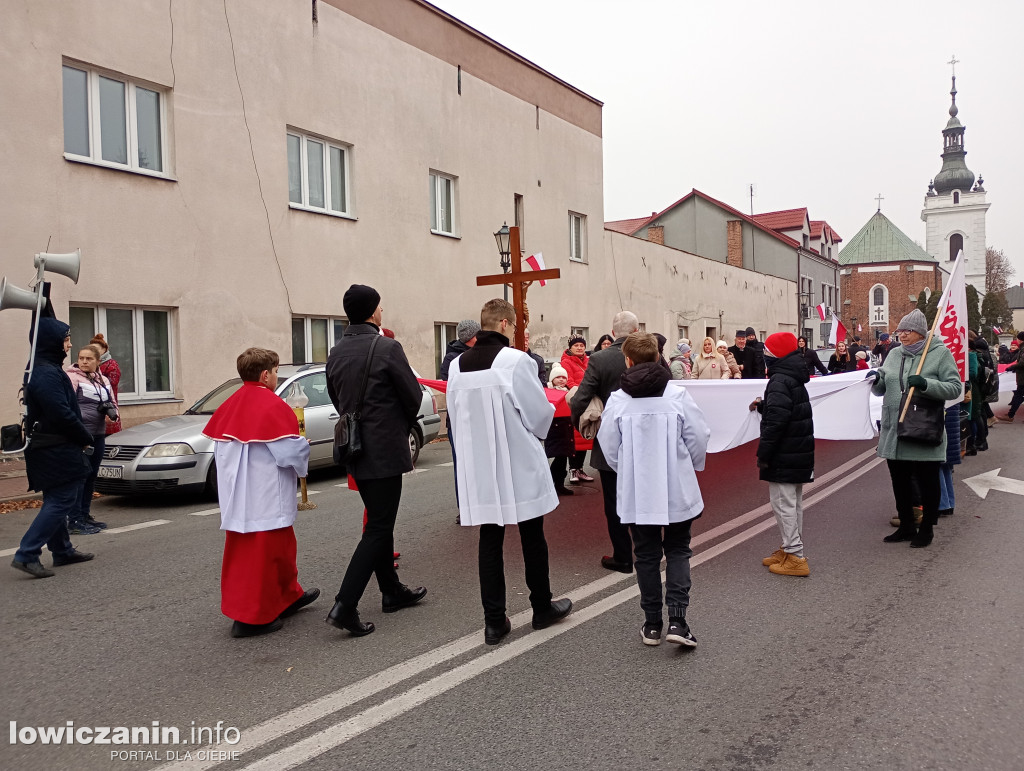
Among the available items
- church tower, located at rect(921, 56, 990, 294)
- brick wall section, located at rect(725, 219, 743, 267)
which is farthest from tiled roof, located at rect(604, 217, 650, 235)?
church tower, located at rect(921, 56, 990, 294)

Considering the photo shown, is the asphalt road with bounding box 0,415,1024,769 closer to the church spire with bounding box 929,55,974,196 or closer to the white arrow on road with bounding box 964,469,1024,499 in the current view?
the white arrow on road with bounding box 964,469,1024,499

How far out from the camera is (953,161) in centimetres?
10969

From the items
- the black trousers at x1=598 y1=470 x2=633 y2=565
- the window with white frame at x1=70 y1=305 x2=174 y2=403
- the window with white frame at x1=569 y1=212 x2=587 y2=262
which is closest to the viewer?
the black trousers at x1=598 y1=470 x2=633 y2=565

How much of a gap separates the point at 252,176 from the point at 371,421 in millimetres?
11379

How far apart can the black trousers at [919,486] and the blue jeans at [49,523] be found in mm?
6618

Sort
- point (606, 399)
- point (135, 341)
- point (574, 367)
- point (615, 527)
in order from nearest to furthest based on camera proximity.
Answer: point (615, 527) → point (606, 399) → point (574, 367) → point (135, 341)

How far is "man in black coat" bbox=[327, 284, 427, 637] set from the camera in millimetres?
4770

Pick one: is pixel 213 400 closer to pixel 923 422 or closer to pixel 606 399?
pixel 606 399

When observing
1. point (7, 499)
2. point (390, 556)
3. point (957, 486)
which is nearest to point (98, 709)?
point (390, 556)

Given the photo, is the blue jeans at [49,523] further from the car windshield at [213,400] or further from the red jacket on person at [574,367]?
the red jacket on person at [574,367]

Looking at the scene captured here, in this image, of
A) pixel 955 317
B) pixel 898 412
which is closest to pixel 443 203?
pixel 955 317

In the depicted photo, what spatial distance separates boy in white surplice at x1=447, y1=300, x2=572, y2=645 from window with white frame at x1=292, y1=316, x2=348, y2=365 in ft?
38.0

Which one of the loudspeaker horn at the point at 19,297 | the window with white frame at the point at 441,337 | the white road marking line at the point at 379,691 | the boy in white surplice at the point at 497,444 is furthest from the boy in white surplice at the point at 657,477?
the window with white frame at the point at 441,337

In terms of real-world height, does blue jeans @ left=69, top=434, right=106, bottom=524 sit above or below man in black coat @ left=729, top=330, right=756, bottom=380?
below
